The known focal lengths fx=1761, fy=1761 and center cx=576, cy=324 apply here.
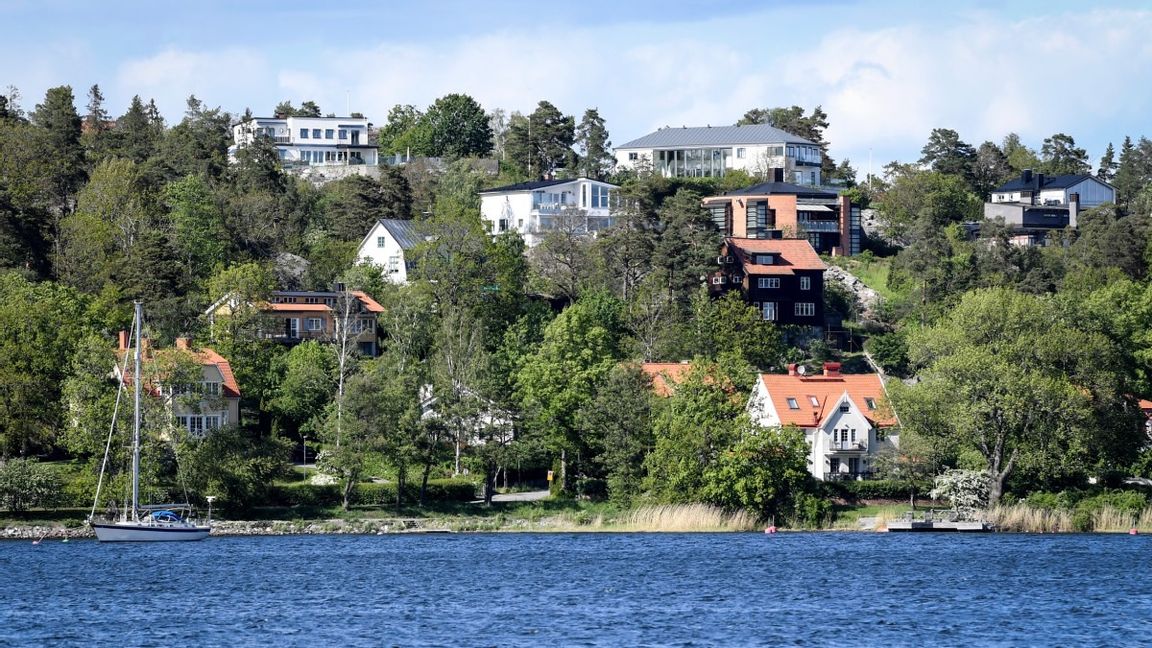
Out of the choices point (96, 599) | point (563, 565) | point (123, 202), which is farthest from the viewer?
point (123, 202)

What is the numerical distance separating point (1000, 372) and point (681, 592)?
26824mm

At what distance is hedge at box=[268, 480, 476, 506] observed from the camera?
8394 cm

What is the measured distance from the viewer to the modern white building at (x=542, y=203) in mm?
137462

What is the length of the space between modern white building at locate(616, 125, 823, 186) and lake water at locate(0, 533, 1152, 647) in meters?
77.1

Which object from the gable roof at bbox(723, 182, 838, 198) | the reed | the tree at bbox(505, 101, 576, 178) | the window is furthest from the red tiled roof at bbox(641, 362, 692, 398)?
the tree at bbox(505, 101, 576, 178)

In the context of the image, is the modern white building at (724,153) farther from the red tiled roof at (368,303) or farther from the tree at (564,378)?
the tree at (564,378)

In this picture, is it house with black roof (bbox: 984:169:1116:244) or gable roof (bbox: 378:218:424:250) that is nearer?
gable roof (bbox: 378:218:424:250)

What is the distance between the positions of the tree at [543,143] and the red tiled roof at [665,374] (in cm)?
6774

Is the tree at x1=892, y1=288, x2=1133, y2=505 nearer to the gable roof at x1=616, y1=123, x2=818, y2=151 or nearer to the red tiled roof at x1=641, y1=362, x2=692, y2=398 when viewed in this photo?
the red tiled roof at x1=641, y1=362, x2=692, y2=398

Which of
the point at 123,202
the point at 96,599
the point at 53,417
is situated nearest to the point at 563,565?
the point at 96,599

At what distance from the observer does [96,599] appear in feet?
195

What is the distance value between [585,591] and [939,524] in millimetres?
26477

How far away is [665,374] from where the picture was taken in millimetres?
87938

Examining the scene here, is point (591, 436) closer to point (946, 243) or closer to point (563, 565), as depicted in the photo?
point (563, 565)
